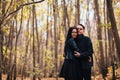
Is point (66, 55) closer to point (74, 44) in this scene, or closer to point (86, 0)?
point (74, 44)

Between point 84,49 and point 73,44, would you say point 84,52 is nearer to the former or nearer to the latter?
point 84,49

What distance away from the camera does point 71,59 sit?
20.9 ft

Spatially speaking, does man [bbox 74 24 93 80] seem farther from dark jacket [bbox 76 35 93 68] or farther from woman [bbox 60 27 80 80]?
woman [bbox 60 27 80 80]

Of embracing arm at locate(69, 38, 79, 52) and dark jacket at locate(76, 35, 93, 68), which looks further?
dark jacket at locate(76, 35, 93, 68)

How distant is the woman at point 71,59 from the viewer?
635 cm

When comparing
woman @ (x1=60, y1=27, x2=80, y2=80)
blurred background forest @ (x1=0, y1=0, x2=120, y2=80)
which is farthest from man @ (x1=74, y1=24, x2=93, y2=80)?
blurred background forest @ (x1=0, y1=0, x2=120, y2=80)

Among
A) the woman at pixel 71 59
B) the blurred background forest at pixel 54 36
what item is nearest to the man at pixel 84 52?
the woman at pixel 71 59

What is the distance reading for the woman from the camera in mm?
6348

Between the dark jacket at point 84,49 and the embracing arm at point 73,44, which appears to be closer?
the embracing arm at point 73,44

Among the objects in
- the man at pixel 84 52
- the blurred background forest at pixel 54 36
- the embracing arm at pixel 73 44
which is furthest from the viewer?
the blurred background forest at pixel 54 36

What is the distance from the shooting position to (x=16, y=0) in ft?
32.1

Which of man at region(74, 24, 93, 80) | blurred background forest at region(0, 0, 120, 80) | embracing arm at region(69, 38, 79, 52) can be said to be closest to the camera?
embracing arm at region(69, 38, 79, 52)

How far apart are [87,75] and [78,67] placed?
0.89 ft

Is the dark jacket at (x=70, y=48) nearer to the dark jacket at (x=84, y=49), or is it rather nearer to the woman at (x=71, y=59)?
the woman at (x=71, y=59)
